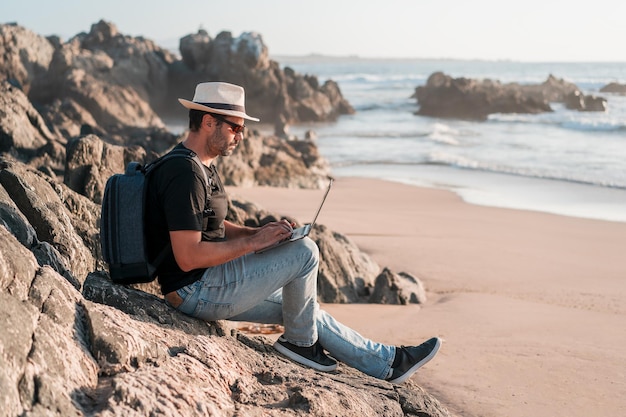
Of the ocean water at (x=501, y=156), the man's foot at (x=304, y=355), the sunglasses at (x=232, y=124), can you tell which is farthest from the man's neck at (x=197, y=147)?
the ocean water at (x=501, y=156)

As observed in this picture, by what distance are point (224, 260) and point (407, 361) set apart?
1.31 m

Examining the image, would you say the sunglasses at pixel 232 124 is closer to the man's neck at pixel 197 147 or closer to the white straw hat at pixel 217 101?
the white straw hat at pixel 217 101

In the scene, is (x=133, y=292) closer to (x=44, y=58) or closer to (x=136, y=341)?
(x=136, y=341)

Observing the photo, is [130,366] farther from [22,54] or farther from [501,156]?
[22,54]

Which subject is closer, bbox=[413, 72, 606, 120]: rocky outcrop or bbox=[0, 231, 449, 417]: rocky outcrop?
bbox=[0, 231, 449, 417]: rocky outcrop

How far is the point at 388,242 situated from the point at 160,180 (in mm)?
7947

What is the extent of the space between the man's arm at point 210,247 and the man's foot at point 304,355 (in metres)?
0.63

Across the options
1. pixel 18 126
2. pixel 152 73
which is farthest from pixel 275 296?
pixel 152 73

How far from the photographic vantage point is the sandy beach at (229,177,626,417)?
597 centimetres

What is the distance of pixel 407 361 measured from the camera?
15.2 ft

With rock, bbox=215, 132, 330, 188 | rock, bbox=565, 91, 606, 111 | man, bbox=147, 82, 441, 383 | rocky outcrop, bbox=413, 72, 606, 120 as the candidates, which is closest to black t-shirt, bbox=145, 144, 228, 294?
man, bbox=147, 82, 441, 383

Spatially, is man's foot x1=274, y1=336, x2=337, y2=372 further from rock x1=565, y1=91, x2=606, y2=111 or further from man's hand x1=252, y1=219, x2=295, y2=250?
rock x1=565, y1=91, x2=606, y2=111

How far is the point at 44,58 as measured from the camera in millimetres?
40500

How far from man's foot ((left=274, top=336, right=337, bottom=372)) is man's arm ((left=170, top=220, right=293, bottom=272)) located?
634 mm
